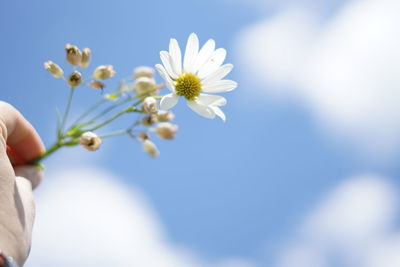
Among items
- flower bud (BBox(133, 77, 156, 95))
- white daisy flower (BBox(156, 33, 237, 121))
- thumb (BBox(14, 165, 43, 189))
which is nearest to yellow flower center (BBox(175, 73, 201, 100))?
white daisy flower (BBox(156, 33, 237, 121))

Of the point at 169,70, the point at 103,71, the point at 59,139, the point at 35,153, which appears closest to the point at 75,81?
the point at 103,71

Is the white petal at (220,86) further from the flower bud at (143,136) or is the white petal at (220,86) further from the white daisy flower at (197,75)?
the flower bud at (143,136)

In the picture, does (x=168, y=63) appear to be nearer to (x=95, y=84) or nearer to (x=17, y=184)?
(x=95, y=84)

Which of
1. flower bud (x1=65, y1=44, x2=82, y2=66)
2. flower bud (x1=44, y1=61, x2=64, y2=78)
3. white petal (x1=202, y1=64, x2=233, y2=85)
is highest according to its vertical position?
white petal (x1=202, y1=64, x2=233, y2=85)

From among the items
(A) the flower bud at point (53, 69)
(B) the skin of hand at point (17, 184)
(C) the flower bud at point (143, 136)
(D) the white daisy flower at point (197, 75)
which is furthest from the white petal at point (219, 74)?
(B) the skin of hand at point (17, 184)

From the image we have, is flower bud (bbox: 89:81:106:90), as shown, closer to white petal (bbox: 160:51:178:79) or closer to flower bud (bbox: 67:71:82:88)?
flower bud (bbox: 67:71:82:88)

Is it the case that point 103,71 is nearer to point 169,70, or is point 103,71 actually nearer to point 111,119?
point 111,119
